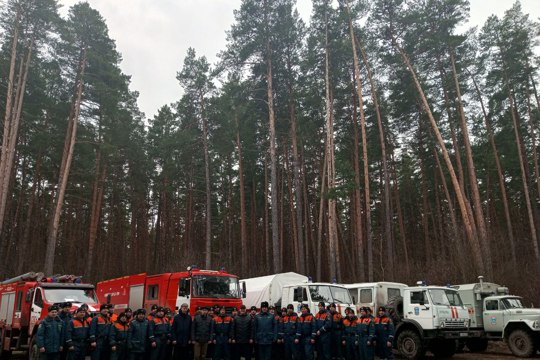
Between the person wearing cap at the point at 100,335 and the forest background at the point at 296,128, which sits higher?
the forest background at the point at 296,128

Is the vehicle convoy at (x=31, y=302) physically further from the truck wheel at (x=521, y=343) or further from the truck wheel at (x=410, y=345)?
the truck wheel at (x=521, y=343)

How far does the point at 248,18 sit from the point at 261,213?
22410mm

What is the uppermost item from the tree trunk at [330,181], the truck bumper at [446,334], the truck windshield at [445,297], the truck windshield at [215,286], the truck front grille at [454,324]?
the tree trunk at [330,181]

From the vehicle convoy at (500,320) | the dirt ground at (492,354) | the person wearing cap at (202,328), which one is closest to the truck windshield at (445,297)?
the vehicle convoy at (500,320)

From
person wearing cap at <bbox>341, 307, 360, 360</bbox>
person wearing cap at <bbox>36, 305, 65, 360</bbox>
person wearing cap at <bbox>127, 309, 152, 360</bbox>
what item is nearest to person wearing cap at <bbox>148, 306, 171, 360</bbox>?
person wearing cap at <bbox>127, 309, 152, 360</bbox>

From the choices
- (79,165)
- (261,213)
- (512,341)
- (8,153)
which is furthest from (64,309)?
(261,213)

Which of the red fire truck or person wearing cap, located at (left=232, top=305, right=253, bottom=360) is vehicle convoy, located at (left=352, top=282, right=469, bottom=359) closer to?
person wearing cap, located at (left=232, top=305, right=253, bottom=360)

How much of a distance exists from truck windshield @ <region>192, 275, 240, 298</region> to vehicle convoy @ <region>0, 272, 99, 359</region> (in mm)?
3110

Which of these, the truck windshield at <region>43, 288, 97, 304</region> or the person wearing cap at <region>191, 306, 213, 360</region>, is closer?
the person wearing cap at <region>191, 306, 213, 360</region>

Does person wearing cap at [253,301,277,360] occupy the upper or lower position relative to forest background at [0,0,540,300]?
lower

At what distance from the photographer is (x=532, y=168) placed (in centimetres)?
3547

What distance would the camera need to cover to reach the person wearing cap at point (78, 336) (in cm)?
989

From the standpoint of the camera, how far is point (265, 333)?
11875 mm

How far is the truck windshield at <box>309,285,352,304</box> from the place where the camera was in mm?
14734
